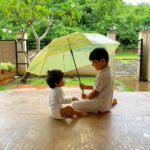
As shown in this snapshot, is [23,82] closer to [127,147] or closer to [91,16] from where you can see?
[127,147]

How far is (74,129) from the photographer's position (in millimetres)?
2303

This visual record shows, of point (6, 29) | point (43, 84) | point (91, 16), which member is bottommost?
point (43, 84)

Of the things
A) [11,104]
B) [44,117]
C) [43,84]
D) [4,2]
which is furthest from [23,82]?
[44,117]

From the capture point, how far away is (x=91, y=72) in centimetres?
854

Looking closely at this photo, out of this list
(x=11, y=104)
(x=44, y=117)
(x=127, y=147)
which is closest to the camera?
(x=127, y=147)

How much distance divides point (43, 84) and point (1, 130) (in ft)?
14.9

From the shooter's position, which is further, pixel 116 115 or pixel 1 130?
pixel 116 115

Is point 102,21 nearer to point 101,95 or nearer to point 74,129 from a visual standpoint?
point 101,95

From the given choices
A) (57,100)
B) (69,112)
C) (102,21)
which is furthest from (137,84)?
(102,21)

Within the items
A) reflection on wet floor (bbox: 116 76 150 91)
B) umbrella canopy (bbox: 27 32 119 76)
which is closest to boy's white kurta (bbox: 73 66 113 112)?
umbrella canopy (bbox: 27 32 119 76)

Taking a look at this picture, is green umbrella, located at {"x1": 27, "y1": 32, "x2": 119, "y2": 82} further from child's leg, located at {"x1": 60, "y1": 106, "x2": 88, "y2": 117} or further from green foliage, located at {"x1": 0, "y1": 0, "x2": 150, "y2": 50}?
green foliage, located at {"x1": 0, "y1": 0, "x2": 150, "y2": 50}

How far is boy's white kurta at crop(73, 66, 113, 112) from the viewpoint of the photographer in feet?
8.71

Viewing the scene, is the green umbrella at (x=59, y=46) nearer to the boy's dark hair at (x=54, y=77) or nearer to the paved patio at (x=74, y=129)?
the boy's dark hair at (x=54, y=77)

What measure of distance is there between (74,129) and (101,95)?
57 cm
